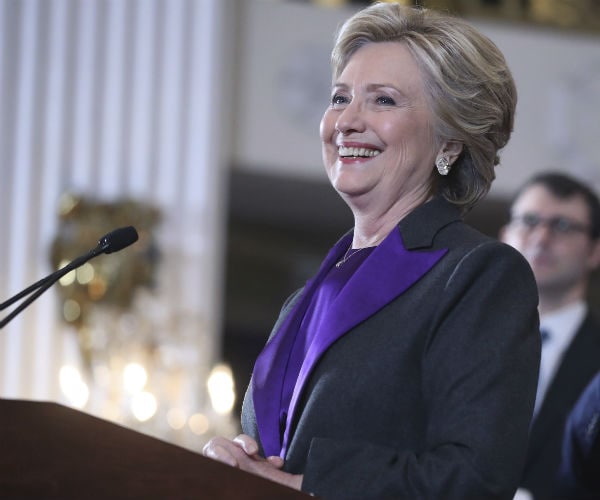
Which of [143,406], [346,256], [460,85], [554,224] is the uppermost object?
[460,85]

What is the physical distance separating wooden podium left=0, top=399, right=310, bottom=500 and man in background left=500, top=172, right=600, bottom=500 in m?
2.51

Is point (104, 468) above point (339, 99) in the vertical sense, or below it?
Answer: below

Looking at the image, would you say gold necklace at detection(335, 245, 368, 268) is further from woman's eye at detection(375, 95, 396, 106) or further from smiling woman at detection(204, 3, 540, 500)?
woman's eye at detection(375, 95, 396, 106)

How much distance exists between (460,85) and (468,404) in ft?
1.92

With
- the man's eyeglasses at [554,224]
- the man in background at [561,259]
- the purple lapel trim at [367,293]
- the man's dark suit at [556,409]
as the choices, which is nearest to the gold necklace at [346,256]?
the purple lapel trim at [367,293]

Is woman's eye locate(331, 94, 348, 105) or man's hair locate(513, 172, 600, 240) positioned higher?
woman's eye locate(331, 94, 348, 105)

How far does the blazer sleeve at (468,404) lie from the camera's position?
1.69 m

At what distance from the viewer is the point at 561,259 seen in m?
4.24

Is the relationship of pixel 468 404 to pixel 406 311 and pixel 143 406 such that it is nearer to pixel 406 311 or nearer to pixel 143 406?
pixel 406 311

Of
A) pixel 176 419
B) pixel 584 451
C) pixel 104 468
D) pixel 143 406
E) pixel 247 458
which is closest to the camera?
pixel 104 468

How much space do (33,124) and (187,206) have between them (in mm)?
971

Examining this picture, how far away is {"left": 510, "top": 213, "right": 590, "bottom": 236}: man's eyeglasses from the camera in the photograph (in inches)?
168

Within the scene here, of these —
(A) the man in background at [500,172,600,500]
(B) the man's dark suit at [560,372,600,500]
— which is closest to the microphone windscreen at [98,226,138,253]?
(B) the man's dark suit at [560,372,600,500]

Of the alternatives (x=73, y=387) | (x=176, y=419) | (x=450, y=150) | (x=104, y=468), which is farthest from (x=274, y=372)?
(x=73, y=387)
